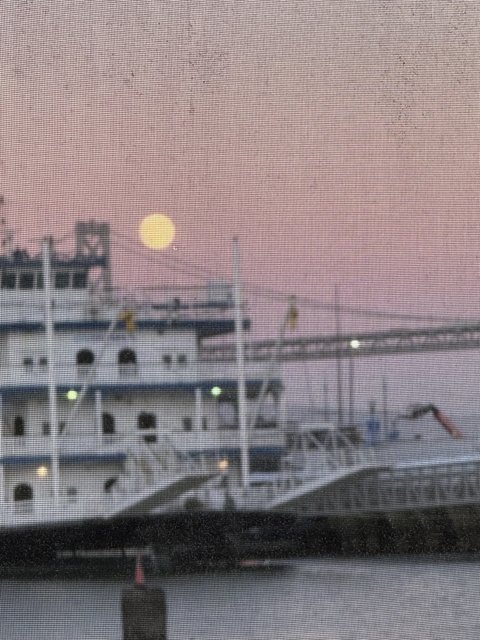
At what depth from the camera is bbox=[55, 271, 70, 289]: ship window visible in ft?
43.6

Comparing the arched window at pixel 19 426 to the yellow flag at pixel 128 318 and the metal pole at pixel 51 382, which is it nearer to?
the metal pole at pixel 51 382

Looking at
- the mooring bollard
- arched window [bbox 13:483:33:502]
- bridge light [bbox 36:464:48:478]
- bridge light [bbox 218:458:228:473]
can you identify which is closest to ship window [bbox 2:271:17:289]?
bridge light [bbox 36:464:48:478]

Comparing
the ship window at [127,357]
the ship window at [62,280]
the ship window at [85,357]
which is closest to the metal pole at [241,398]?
the ship window at [127,357]

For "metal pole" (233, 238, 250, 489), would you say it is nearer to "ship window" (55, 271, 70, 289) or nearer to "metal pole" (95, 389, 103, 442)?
"metal pole" (95, 389, 103, 442)

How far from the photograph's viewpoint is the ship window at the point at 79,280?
43.6 feet

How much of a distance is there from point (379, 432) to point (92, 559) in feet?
9.53

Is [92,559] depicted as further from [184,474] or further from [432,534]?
[432,534]

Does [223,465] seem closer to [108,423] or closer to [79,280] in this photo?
[108,423]

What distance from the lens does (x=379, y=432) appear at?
14.8 meters

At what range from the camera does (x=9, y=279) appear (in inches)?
514

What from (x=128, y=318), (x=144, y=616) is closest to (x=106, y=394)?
(x=128, y=318)

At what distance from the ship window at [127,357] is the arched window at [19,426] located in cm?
74

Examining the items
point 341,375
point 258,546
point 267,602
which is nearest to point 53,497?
point 258,546

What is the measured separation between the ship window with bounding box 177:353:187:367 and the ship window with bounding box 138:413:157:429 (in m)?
0.39
